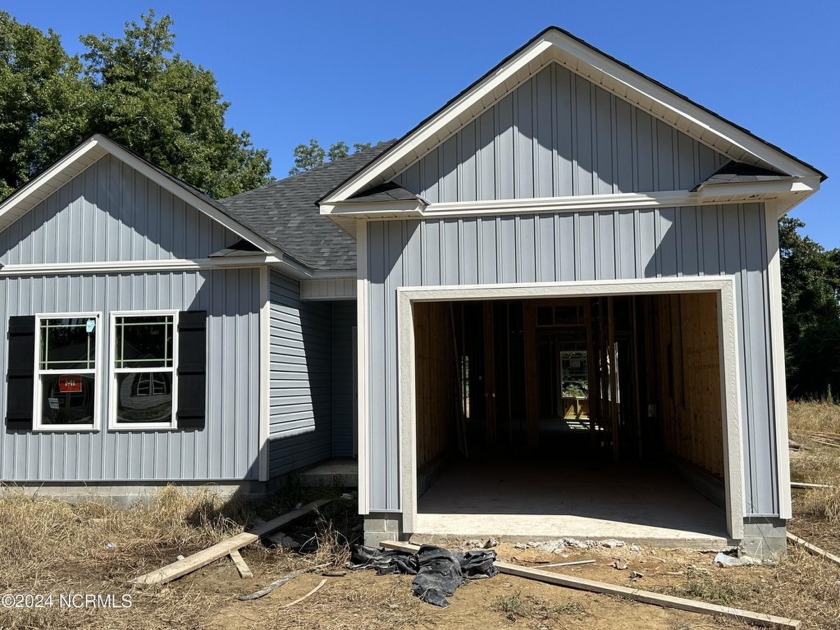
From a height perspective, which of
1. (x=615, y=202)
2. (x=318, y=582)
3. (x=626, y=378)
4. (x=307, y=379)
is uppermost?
(x=615, y=202)

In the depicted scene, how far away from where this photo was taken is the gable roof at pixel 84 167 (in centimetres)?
916

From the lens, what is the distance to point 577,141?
6.95 m

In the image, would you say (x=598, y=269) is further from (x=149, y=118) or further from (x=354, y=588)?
(x=149, y=118)

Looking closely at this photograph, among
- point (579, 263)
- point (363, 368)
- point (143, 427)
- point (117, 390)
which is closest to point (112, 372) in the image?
point (117, 390)

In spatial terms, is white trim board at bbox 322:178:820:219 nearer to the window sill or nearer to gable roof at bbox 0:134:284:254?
gable roof at bbox 0:134:284:254

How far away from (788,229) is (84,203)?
82.7ft

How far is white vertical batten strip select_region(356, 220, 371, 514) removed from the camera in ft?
22.7

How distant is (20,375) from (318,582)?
18.6 feet

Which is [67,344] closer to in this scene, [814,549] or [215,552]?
[215,552]

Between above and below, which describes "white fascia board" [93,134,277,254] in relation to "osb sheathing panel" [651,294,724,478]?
above

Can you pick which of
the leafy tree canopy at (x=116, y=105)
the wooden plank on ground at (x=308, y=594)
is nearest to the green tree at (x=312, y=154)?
the leafy tree canopy at (x=116, y=105)

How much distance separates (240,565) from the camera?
665 cm

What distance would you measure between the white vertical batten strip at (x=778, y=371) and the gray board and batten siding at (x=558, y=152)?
1021mm

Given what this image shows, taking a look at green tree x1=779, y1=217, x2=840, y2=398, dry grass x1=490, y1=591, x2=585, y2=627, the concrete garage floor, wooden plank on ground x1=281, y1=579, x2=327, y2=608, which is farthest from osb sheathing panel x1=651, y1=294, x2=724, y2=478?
green tree x1=779, y1=217, x2=840, y2=398
